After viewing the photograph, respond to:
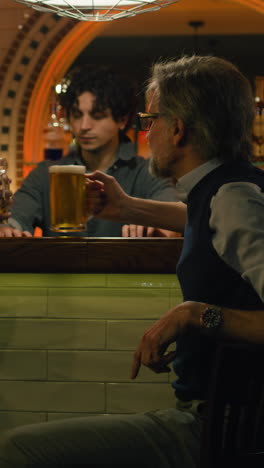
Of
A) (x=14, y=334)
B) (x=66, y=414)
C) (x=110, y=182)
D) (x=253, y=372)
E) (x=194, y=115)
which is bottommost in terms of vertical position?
(x=66, y=414)

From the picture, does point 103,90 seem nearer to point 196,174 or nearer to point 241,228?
point 196,174

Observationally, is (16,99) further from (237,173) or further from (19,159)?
(237,173)

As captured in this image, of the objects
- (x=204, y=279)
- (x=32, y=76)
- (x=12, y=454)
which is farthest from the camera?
(x=32, y=76)

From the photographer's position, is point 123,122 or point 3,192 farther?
point 123,122

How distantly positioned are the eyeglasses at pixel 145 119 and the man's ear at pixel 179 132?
0.19 ft

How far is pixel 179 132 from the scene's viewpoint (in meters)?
1.41

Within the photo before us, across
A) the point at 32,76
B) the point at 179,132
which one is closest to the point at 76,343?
the point at 179,132

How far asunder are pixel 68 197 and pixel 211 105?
570 millimetres

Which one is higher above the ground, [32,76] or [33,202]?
[32,76]

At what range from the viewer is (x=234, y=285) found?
128cm

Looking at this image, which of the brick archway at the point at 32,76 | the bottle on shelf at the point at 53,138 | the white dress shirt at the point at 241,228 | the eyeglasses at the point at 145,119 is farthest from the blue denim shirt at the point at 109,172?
the white dress shirt at the point at 241,228

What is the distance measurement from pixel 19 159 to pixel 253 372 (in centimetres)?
377

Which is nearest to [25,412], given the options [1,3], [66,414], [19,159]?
[66,414]

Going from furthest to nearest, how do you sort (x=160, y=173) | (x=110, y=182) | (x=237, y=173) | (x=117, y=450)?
(x=110, y=182), (x=160, y=173), (x=237, y=173), (x=117, y=450)
